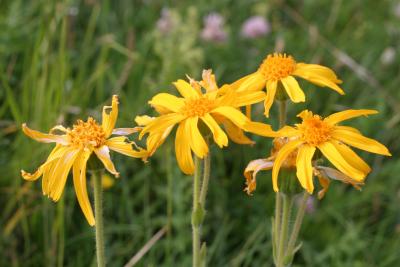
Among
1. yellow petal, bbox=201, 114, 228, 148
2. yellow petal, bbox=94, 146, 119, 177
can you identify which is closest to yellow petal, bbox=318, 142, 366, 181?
yellow petal, bbox=201, 114, 228, 148

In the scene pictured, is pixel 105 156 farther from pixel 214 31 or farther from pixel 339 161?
pixel 214 31

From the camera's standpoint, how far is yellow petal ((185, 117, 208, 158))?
1547 millimetres

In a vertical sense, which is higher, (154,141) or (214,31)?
(214,31)

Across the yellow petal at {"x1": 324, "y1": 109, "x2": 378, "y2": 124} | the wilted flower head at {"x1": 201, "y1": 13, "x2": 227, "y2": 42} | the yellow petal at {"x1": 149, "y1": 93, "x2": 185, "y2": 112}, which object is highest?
the wilted flower head at {"x1": 201, "y1": 13, "x2": 227, "y2": 42}

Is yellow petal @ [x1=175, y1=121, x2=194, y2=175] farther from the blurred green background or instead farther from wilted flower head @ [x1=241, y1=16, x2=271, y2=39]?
wilted flower head @ [x1=241, y1=16, x2=271, y2=39]

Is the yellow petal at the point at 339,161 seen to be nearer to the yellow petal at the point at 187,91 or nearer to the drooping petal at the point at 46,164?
the yellow petal at the point at 187,91

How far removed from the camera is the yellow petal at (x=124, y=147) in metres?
1.58

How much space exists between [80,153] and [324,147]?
0.63 m

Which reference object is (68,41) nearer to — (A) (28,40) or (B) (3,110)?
(A) (28,40)

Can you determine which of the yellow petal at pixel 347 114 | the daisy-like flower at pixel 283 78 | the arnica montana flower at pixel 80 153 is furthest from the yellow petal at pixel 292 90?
the arnica montana flower at pixel 80 153

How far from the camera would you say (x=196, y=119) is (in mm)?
1655

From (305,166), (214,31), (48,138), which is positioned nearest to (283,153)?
(305,166)

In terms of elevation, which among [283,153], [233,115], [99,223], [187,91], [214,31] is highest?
[214,31]

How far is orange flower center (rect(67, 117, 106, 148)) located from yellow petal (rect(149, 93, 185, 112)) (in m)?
0.16
